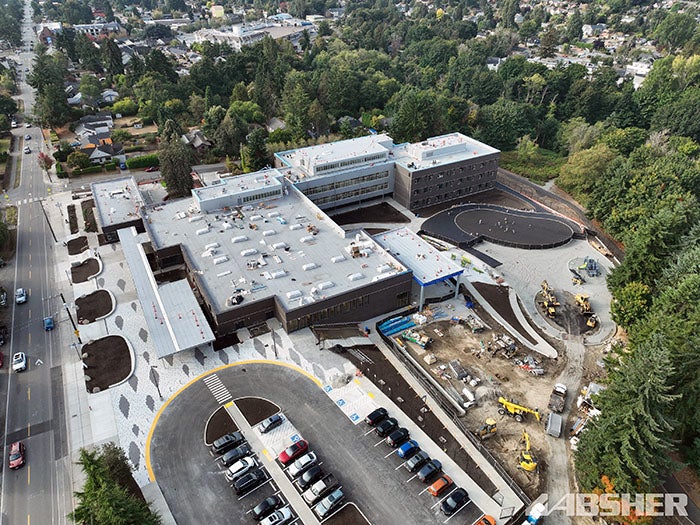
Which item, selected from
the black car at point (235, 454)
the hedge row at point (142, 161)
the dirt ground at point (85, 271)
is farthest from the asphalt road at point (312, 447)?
the hedge row at point (142, 161)

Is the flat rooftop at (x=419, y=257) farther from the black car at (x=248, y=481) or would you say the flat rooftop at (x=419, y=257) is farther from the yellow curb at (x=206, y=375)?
the black car at (x=248, y=481)

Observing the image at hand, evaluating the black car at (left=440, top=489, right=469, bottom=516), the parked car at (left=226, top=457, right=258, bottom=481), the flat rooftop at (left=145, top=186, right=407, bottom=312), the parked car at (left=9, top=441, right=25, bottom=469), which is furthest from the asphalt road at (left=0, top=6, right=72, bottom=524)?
the black car at (left=440, top=489, right=469, bottom=516)

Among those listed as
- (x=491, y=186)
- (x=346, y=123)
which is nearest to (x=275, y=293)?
(x=491, y=186)

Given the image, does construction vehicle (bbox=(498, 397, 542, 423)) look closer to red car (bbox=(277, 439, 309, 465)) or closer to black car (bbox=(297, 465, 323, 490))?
black car (bbox=(297, 465, 323, 490))

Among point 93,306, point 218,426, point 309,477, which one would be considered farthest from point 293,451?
point 93,306

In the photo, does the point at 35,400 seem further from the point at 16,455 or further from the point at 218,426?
the point at 218,426

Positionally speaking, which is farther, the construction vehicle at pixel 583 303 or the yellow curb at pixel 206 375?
the construction vehicle at pixel 583 303
